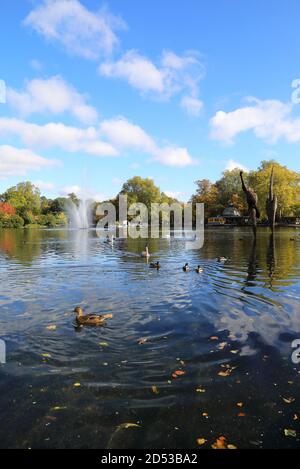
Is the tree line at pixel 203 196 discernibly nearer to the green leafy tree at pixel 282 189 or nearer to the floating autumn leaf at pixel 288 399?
the green leafy tree at pixel 282 189

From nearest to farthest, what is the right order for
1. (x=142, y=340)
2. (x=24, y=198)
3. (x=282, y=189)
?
(x=142, y=340) → (x=282, y=189) → (x=24, y=198)

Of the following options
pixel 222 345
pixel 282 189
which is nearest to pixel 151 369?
pixel 222 345

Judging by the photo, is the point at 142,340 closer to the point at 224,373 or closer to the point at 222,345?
the point at 222,345

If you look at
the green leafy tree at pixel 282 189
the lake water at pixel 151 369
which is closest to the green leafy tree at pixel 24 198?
the green leafy tree at pixel 282 189

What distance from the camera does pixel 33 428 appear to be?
490 cm

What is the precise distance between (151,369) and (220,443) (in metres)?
2.31

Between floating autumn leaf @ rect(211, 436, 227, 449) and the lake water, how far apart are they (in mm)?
55

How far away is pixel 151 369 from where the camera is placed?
21.8ft

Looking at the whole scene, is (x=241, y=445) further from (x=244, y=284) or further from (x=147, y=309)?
(x=244, y=284)

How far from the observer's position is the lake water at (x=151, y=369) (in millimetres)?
4840

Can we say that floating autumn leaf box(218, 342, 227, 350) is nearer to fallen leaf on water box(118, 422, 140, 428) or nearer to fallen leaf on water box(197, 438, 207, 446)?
fallen leaf on water box(197, 438, 207, 446)

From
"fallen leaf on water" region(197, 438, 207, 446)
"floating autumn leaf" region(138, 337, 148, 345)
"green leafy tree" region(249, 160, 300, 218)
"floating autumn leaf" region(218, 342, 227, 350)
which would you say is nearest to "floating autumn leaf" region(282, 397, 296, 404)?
"fallen leaf on water" region(197, 438, 207, 446)

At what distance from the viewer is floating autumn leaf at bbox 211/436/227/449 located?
178 inches
